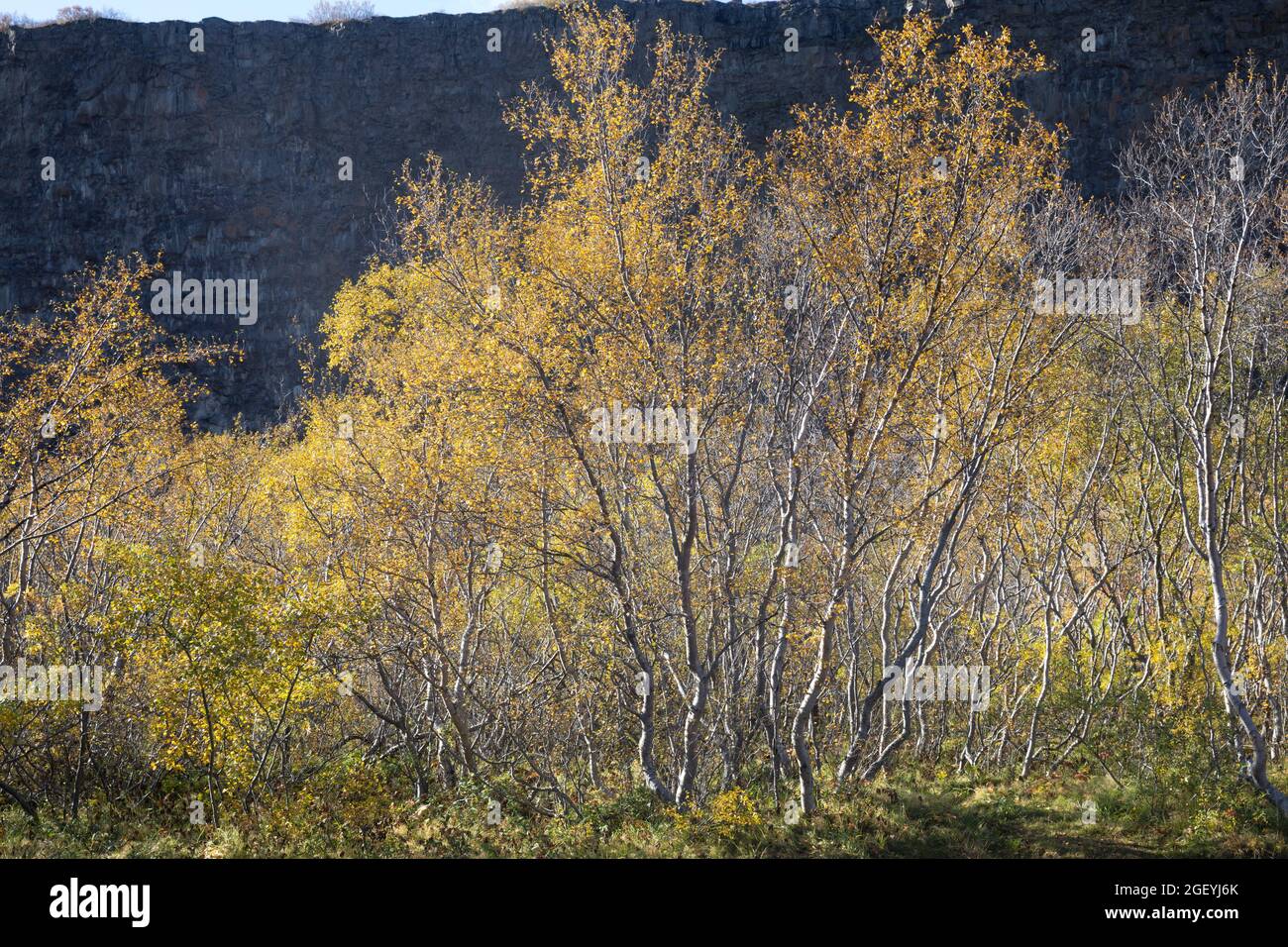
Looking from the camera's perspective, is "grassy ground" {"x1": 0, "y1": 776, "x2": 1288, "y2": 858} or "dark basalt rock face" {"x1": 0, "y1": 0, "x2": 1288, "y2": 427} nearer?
"grassy ground" {"x1": 0, "y1": 776, "x2": 1288, "y2": 858}

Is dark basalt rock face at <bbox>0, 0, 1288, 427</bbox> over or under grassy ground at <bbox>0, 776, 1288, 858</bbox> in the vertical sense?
over

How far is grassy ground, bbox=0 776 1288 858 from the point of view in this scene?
10.4 meters

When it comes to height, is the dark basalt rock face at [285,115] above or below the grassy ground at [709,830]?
above

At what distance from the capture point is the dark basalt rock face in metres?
52.4

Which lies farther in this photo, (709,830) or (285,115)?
(285,115)

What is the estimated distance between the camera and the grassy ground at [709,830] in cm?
1041

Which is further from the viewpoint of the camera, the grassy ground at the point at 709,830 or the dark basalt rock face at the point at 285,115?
the dark basalt rock face at the point at 285,115

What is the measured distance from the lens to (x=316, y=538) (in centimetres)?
1415

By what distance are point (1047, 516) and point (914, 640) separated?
5.59 meters

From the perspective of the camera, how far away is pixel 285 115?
60.8 metres

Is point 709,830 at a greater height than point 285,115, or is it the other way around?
point 285,115

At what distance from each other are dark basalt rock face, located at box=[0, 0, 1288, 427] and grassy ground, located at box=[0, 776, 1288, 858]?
41196 mm

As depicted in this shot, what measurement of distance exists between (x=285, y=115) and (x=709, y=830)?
61.3 m

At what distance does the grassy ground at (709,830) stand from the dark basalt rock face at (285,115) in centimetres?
4120
